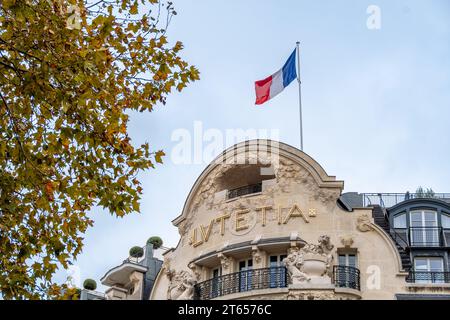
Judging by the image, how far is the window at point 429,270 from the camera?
2908 cm

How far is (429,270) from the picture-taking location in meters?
29.6

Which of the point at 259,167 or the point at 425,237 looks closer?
the point at 425,237

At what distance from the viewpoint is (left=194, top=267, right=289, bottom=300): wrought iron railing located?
95.3 ft

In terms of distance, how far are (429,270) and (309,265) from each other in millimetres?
4291

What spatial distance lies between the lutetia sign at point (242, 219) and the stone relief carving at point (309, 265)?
1541 millimetres

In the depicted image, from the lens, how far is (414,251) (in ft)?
98.2

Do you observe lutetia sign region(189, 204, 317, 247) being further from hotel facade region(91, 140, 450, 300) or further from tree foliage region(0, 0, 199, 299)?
tree foliage region(0, 0, 199, 299)

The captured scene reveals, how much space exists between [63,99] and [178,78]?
2.50 metres

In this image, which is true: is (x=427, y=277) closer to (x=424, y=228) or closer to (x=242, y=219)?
(x=424, y=228)

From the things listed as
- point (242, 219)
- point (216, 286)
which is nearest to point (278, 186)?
point (242, 219)

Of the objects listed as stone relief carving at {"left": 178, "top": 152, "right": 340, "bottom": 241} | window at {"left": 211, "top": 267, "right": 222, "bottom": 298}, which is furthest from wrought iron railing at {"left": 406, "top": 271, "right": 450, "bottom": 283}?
window at {"left": 211, "top": 267, "right": 222, "bottom": 298}

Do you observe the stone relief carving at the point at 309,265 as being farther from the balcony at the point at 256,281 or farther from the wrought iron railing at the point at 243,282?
the wrought iron railing at the point at 243,282

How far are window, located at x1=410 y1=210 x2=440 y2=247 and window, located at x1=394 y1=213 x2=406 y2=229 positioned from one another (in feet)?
0.94

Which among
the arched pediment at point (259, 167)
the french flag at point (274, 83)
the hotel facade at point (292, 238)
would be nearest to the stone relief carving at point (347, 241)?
the hotel facade at point (292, 238)
